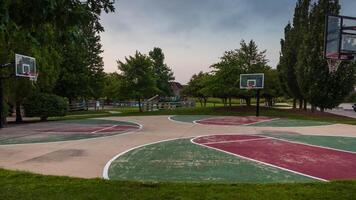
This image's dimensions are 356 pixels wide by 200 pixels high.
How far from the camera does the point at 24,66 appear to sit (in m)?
18.7

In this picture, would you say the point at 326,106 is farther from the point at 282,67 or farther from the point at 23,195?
the point at 23,195

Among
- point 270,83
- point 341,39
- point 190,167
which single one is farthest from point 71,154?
point 270,83

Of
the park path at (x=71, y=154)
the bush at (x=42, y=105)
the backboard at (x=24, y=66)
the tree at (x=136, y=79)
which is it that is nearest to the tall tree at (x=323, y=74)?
the tree at (x=136, y=79)

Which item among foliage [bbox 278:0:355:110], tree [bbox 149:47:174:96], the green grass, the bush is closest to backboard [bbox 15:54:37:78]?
the bush

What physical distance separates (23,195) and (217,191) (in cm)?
272

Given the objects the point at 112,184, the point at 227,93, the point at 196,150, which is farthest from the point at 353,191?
the point at 227,93

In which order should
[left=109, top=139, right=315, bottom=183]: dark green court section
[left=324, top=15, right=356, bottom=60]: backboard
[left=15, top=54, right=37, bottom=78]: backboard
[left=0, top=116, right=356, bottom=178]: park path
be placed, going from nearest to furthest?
1. [left=109, top=139, right=315, bottom=183]: dark green court section
2. [left=0, top=116, right=356, bottom=178]: park path
3. [left=324, top=15, right=356, bottom=60]: backboard
4. [left=15, top=54, right=37, bottom=78]: backboard

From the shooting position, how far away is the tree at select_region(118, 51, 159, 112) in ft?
102

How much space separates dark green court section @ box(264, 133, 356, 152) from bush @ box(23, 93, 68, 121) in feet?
45.9

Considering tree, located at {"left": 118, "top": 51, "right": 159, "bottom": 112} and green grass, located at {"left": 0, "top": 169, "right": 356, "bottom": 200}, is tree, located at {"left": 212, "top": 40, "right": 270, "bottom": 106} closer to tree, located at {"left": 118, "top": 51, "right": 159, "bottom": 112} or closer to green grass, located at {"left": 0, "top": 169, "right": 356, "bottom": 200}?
tree, located at {"left": 118, "top": 51, "right": 159, "bottom": 112}

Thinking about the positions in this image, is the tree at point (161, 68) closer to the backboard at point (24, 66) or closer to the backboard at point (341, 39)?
the backboard at point (24, 66)

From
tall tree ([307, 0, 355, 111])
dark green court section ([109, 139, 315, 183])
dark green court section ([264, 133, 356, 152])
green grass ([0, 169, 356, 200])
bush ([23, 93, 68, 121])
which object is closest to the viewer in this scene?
green grass ([0, 169, 356, 200])

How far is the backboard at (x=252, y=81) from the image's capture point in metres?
26.4

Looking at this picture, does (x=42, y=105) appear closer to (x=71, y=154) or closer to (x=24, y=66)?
(x=24, y=66)
